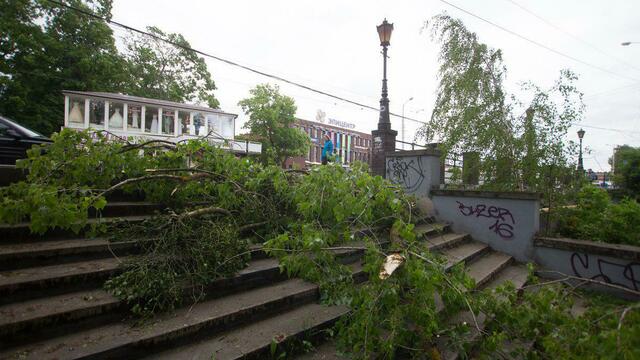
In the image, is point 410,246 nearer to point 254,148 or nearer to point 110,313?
point 110,313

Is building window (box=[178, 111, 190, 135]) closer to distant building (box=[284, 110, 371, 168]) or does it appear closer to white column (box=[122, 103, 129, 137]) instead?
white column (box=[122, 103, 129, 137])

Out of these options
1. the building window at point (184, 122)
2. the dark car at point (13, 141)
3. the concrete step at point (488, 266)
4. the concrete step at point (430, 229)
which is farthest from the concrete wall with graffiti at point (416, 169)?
the building window at point (184, 122)

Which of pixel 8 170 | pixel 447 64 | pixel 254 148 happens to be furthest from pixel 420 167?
pixel 254 148

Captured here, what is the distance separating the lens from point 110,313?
94.3 inches

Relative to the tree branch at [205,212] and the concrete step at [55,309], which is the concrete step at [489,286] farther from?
the tree branch at [205,212]

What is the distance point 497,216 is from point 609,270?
194cm

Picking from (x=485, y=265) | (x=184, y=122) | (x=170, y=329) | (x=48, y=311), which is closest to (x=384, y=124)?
(x=485, y=265)

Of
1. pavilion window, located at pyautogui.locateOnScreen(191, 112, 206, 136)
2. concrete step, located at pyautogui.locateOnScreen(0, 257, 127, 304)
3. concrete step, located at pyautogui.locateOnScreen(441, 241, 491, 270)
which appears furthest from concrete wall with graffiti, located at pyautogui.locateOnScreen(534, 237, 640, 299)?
pavilion window, located at pyautogui.locateOnScreen(191, 112, 206, 136)

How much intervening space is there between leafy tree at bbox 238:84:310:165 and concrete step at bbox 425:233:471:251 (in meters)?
29.4

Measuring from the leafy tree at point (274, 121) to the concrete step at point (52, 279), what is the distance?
31732 millimetres

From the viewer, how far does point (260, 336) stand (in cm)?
250

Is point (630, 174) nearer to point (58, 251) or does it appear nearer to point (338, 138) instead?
point (58, 251)

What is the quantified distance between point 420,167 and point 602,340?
6140 millimetres

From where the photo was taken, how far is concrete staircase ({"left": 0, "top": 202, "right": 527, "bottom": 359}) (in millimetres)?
2078
